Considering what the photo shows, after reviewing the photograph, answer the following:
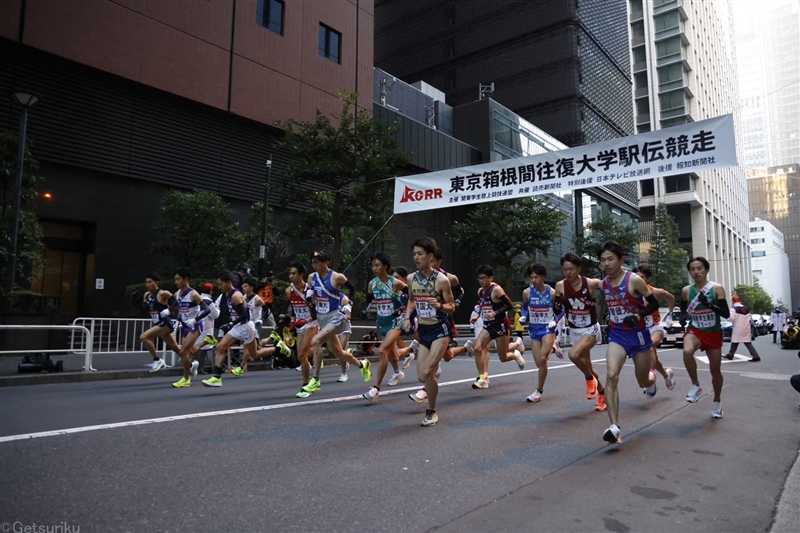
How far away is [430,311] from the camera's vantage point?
657cm

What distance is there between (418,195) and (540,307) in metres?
6.10

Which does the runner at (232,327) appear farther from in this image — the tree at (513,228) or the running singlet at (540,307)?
the tree at (513,228)

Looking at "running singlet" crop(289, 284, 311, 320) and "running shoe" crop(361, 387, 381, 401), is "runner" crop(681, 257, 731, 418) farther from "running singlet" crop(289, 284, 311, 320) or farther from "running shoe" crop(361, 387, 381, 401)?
"running singlet" crop(289, 284, 311, 320)

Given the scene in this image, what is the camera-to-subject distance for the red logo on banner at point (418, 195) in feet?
45.3

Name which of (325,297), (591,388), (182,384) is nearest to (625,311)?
(591,388)

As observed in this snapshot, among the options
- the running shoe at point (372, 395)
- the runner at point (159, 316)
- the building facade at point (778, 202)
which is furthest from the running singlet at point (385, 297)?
the building facade at point (778, 202)

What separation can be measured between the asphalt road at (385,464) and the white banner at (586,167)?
4.82 m

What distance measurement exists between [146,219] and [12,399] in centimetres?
1342

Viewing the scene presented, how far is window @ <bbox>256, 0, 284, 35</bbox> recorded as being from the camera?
23109 millimetres

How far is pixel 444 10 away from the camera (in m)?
55.7

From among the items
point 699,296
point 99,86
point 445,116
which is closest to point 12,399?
point 699,296

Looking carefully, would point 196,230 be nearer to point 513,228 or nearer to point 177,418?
point 177,418

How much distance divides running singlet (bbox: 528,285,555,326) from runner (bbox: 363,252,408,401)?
6.82 ft

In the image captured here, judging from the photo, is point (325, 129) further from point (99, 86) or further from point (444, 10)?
point (444, 10)
